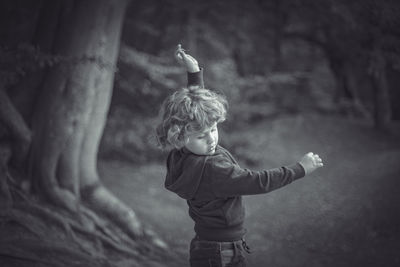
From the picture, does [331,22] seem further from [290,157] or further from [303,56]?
[303,56]

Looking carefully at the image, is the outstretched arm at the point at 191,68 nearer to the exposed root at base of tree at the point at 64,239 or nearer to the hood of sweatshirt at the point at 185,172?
the hood of sweatshirt at the point at 185,172

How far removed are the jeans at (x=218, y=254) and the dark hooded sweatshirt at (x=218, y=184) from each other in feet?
0.13

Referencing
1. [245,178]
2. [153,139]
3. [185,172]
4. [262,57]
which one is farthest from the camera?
[262,57]

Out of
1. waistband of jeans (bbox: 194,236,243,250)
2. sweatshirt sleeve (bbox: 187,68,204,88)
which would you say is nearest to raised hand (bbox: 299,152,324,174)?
waistband of jeans (bbox: 194,236,243,250)

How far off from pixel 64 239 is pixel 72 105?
4.44 feet

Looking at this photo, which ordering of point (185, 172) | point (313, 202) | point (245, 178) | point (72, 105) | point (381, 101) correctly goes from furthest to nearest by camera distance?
point (381, 101), point (313, 202), point (72, 105), point (185, 172), point (245, 178)

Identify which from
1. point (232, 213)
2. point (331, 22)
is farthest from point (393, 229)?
point (331, 22)

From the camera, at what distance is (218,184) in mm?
2436

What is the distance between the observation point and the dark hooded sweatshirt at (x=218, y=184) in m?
2.38

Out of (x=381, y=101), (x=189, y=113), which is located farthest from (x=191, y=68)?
(x=381, y=101)

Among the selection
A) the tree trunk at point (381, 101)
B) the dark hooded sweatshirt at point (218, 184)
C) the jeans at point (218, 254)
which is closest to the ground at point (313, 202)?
the tree trunk at point (381, 101)

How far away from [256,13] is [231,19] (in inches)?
19.2

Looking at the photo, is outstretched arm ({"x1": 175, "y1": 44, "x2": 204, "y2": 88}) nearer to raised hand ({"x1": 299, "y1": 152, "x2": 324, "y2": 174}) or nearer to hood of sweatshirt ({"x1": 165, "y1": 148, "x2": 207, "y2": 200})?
hood of sweatshirt ({"x1": 165, "y1": 148, "x2": 207, "y2": 200})

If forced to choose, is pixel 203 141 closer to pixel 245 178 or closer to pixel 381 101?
pixel 245 178
